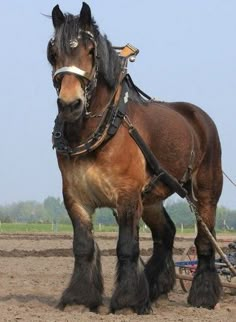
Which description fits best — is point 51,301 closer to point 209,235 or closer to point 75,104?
point 209,235

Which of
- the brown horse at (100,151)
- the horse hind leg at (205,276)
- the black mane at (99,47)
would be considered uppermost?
the black mane at (99,47)

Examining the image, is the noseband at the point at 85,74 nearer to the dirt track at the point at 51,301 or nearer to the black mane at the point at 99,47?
the black mane at the point at 99,47

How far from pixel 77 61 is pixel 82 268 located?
200 centimetres

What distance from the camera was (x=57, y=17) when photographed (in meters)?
7.55

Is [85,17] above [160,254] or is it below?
above

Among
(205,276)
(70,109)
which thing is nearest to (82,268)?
(70,109)

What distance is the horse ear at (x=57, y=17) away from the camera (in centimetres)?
754

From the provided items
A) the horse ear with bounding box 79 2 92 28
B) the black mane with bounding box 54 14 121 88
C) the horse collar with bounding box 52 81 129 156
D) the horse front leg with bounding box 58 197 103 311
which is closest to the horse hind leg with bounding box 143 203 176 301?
the horse front leg with bounding box 58 197 103 311

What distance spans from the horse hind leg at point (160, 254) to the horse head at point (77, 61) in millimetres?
2232

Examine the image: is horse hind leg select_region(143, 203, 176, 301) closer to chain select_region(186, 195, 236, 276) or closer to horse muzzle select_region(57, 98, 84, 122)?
chain select_region(186, 195, 236, 276)

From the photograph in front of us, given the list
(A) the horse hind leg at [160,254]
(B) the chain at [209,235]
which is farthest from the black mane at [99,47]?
(A) the horse hind leg at [160,254]

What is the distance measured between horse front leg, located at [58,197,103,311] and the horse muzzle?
99 cm

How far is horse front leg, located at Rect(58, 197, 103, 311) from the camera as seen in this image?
7.69 meters

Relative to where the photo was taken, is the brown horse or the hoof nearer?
the brown horse
